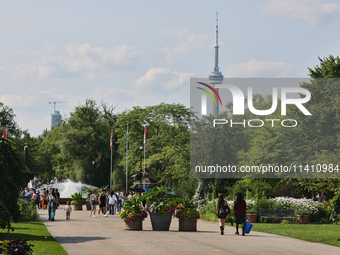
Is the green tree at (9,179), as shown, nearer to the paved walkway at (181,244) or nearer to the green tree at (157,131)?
the paved walkway at (181,244)

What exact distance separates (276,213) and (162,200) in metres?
8.74

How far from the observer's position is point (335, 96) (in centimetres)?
3697

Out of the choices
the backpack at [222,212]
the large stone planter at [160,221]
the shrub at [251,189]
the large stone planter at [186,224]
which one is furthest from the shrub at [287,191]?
the backpack at [222,212]

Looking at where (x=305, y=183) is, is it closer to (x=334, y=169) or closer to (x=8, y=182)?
(x=334, y=169)

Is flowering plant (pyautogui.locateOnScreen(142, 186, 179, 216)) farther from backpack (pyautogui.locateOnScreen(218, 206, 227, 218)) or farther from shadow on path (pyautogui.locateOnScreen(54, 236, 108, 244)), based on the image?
shadow on path (pyautogui.locateOnScreen(54, 236, 108, 244))

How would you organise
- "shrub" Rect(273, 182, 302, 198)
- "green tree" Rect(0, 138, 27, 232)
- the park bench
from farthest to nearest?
"shrub" Rect(273, 182, 302, 198), the park bench, "green tree" Rect(0, 138, 27, 232)

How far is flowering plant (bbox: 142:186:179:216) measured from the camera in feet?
62.7

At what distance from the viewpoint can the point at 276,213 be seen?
1012 inches

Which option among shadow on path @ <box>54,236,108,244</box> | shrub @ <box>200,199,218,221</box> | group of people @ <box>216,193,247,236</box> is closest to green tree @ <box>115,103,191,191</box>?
shrub @ <box>200,199,218,221</box>

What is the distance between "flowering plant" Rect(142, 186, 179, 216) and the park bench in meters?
7.46

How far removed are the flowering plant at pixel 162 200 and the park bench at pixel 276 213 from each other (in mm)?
7460

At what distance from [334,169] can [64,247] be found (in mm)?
20914

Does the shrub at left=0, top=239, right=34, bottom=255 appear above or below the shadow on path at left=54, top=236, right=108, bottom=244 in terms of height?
above

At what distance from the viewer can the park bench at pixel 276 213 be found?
2542cm
